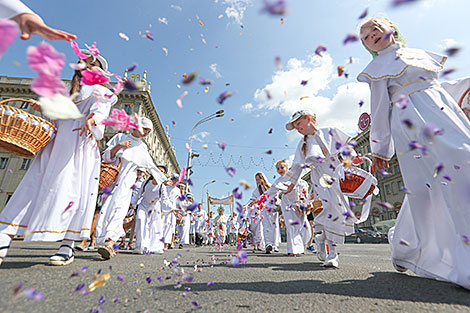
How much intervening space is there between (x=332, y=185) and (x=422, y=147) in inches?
72.9

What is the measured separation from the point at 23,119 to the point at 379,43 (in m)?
3.68

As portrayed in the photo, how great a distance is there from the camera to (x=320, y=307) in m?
1.51

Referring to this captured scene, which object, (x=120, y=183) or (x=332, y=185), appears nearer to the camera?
(x=332, y=185)

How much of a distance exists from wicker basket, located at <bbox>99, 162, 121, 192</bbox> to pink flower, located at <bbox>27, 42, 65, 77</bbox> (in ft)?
10.2

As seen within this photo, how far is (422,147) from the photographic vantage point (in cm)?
186

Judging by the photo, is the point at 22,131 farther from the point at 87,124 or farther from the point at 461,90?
the point at 461,90

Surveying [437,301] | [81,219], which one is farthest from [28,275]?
[437,301]

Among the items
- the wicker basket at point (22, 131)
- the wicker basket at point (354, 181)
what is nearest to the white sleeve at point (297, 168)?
the wicker basket at point (354, 181)

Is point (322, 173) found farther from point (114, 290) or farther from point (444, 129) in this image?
point (114, 290)

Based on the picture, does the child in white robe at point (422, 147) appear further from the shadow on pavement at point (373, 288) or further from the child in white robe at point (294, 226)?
the child in white robe at point (294, 226)

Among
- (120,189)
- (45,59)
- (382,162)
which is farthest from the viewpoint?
(120,189)

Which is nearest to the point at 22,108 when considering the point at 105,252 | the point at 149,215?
the point at 149,215

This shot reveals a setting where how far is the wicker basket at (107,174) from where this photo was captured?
4137 millimetres

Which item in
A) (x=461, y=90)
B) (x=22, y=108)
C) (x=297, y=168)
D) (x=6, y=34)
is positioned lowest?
(x=6, y=34)
